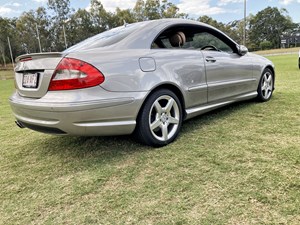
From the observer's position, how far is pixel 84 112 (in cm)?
244

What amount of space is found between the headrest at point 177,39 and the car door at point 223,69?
0.32m

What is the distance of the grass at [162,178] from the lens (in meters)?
1.81

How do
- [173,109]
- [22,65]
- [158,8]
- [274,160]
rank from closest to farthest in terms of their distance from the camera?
[274,160] < [22,65] < [173,109] < [158,8]

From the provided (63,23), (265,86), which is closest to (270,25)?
(63,23)

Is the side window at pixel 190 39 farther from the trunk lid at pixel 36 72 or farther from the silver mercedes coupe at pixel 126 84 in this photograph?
the trunk lid at pixel 36 72

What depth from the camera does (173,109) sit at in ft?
10.2

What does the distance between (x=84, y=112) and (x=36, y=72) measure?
654mm

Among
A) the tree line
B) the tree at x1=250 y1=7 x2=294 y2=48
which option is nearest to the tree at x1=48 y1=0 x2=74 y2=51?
the tree line

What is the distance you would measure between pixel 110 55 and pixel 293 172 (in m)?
1.90

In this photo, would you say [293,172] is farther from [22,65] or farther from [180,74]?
[22,65]

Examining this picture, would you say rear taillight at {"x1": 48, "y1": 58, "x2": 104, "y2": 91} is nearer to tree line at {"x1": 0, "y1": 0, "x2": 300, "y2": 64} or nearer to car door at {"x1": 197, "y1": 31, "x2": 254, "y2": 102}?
car door at {"x1": 197, "y1": 31, "x2": 254, "y2": 102}

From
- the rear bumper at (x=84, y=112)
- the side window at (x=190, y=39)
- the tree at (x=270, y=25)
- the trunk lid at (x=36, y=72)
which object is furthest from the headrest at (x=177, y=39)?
the tree at (x=270, y=25)

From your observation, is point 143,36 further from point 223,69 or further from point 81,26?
point 81,26

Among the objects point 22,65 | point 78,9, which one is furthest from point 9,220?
point 78,9
